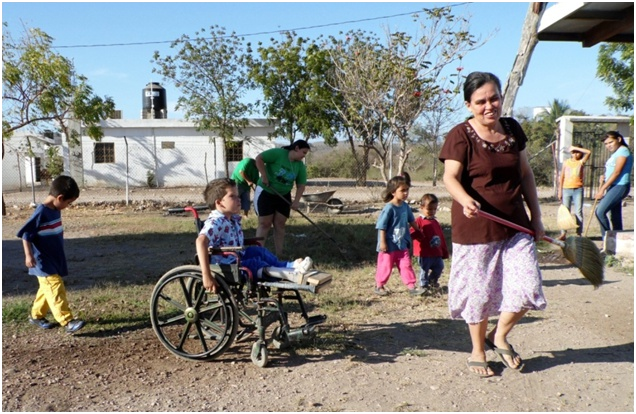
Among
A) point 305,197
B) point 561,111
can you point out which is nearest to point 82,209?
point 305,197

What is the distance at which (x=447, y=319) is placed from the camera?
18.2 ft

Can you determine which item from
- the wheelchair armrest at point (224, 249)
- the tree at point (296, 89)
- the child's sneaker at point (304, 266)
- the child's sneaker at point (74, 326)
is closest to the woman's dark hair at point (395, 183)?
the child's sneaker at point (304, 266)

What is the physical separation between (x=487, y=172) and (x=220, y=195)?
74.1 inches

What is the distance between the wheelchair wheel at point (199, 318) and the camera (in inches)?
169

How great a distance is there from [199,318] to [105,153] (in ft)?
80.4

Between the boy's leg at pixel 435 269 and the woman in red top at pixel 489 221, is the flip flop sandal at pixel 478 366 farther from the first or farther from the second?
the boy's leg at pixel 435 269

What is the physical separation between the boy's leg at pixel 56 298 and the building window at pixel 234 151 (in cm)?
2178

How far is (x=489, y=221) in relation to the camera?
3.91 m

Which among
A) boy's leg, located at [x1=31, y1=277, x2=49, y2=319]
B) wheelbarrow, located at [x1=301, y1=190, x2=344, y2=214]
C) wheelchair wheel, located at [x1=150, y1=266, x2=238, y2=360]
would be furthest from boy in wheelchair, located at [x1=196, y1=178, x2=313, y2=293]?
wheelbarrow, located at [x1=301, y1=190, x2=344, y2=214]

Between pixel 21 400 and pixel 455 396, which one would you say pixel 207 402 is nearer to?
pixel 21 400

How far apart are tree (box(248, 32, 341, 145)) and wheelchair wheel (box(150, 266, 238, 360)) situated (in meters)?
21.1

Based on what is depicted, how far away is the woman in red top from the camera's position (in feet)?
12.8

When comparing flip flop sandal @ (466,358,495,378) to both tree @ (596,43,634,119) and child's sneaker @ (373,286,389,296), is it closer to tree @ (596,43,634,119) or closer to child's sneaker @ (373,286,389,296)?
child's sneaker @ (373,286,389,296)

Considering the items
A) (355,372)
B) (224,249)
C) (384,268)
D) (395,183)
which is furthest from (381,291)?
(224,249)
